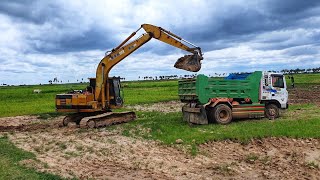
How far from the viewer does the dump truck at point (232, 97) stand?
1897 cm

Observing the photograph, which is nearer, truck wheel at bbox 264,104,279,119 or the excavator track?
the excavator track

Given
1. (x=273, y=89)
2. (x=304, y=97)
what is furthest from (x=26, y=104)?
(x=304, y=97)

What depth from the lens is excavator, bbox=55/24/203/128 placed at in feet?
65.2

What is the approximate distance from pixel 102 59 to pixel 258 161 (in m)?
11.2

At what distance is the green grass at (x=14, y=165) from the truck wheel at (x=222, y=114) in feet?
31.2

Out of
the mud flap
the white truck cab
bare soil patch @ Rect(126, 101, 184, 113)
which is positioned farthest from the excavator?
bare soil patch @ Rect(126, 101, 184, 113)

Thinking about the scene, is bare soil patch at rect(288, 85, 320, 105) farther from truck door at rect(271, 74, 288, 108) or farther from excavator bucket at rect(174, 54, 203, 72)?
excavator bucket at rect(174, 54, 203, 72)

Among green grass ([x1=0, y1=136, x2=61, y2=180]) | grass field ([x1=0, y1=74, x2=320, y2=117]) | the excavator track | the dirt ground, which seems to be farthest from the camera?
grass field ([x1=0, y1=74, x2=320, y2=117])

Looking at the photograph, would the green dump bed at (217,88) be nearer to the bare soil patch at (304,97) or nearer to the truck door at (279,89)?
the truck door at (279,89)

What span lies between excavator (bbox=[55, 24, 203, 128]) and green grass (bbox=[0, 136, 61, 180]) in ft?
18.2

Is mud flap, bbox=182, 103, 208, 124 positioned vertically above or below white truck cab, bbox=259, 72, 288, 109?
below

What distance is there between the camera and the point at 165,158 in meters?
12.9

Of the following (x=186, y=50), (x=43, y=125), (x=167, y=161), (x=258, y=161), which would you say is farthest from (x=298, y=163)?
(x=43, y=125)

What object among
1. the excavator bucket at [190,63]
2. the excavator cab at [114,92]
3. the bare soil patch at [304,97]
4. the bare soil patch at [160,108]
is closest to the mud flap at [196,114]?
the excavator bucket at [190,63]
